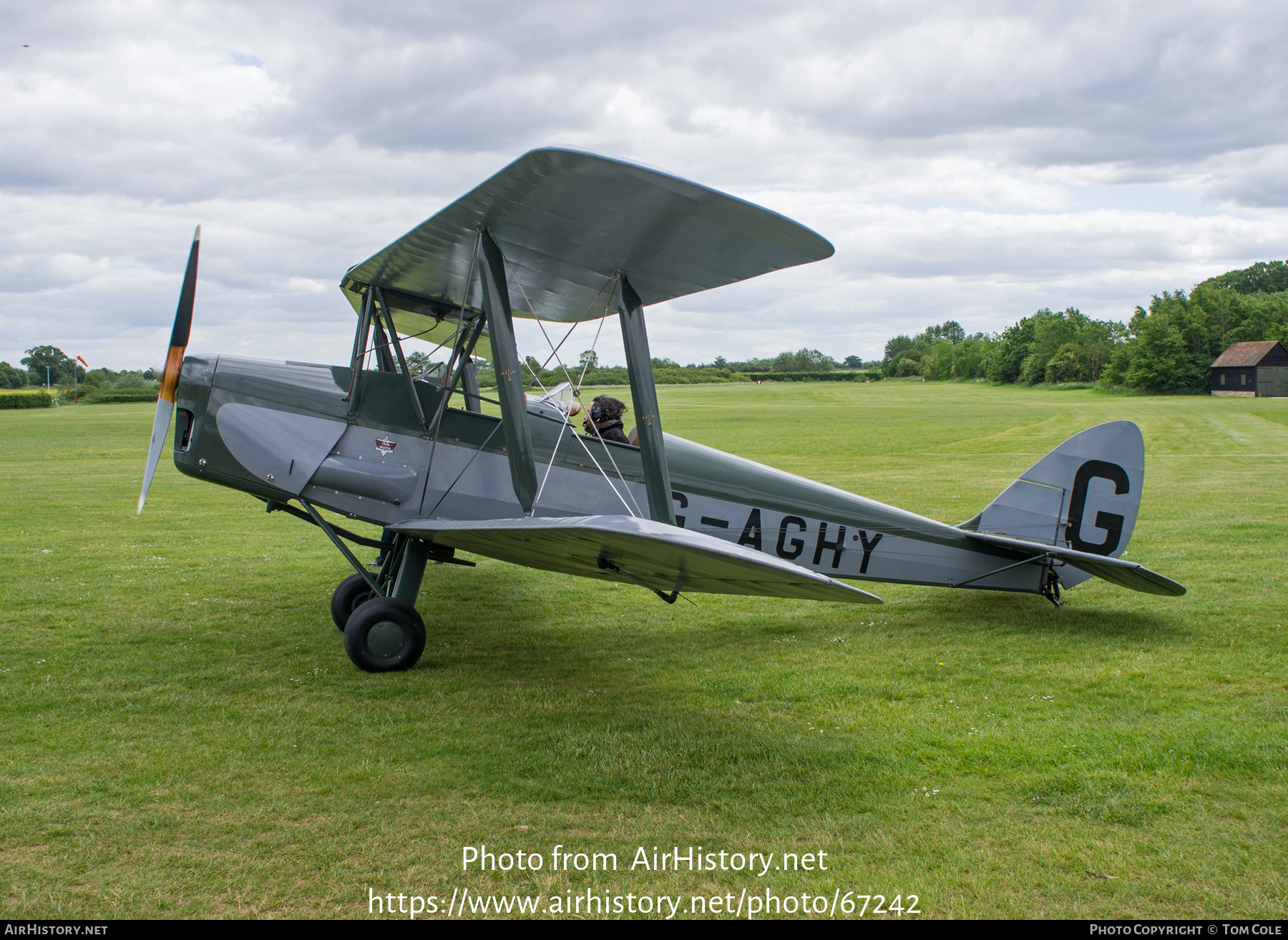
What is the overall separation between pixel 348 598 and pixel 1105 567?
18.1ft

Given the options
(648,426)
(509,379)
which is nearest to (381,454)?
(509,379)

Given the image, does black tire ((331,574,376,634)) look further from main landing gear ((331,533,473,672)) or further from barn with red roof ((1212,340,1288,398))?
barn with red roof ((1212,340,1288,398))

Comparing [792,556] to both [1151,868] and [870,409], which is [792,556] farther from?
[870,409]

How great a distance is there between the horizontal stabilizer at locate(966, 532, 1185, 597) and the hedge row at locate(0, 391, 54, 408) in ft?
219

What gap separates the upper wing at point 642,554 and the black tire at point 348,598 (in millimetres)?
1610

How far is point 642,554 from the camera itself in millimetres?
3742

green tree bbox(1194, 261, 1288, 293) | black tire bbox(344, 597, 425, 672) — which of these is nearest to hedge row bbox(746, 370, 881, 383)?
green tree bbox(1194, 261, 1288, 293)

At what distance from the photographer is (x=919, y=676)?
17.4 feet

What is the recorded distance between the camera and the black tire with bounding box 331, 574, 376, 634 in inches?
255

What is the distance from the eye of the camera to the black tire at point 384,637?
536 centimetres

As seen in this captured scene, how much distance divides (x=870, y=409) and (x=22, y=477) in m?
40.1

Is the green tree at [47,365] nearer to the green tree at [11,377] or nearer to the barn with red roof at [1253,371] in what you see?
the green tree at [11,377]

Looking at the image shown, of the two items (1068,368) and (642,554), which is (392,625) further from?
(1068,368)

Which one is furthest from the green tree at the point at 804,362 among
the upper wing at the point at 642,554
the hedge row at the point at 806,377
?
the upper wing at the point at 642,554
